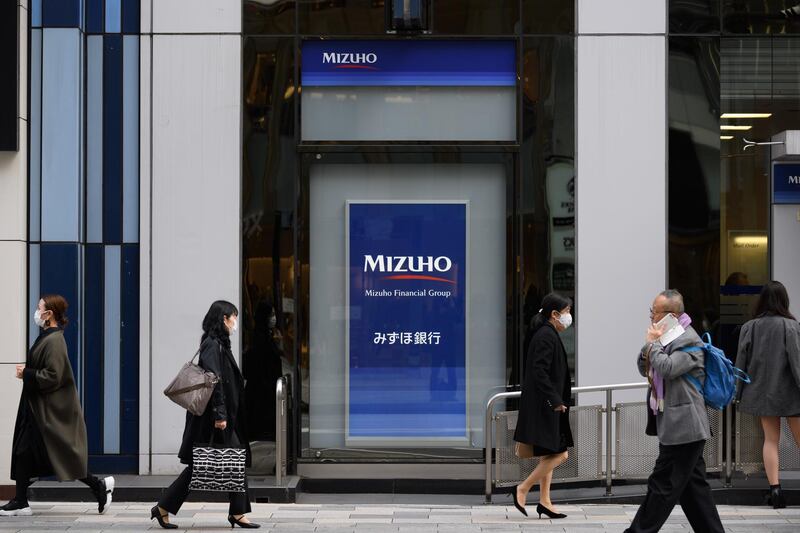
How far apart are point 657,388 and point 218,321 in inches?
130

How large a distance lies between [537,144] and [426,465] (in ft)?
10.7

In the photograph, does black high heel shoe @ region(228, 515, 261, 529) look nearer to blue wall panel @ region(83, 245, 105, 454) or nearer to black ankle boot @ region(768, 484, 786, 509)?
blue wall panel @ region(83, 245, 105, 454)

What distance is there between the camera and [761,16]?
40.4ft

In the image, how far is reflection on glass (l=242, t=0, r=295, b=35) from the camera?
39.9 feet

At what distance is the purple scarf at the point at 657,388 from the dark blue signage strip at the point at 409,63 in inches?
178

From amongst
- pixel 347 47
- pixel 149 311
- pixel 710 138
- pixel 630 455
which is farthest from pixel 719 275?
pixel 149 311

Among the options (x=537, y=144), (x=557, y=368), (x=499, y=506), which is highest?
(x=537, y=144)

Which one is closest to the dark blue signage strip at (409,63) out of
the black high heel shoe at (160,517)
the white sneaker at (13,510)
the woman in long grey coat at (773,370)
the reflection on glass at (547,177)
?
the reflection on glass at (547,177)

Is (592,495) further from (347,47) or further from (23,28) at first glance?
(23,28)

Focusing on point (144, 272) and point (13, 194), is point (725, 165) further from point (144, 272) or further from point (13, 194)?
point (13, 194)

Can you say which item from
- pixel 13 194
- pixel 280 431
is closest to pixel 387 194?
pixel 280 431

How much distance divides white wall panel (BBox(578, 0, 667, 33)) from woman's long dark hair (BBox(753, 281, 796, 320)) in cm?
291

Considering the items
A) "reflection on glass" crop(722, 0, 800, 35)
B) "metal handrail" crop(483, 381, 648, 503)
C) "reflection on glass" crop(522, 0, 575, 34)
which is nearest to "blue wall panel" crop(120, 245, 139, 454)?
"metal handrail" crop(483, 381, 648, 503)

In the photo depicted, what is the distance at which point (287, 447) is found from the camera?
40.0ft
